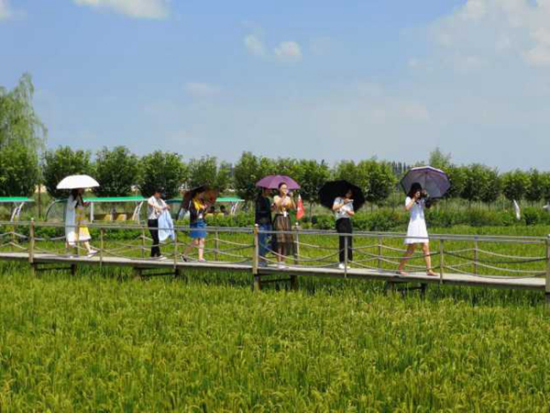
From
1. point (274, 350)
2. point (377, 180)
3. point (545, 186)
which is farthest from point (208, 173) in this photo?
point (274, 350)

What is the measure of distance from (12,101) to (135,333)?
143ft

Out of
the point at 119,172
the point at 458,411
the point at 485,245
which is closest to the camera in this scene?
the point at 458,411

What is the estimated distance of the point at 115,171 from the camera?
47156 millimetres

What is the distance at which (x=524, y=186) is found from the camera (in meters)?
65.1

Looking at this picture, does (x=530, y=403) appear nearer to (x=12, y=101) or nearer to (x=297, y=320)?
(x=297, y=320)

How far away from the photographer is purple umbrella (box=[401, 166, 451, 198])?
14709mm

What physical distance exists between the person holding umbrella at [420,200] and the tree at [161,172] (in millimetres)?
35560

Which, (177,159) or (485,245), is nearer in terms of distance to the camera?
(485,245)

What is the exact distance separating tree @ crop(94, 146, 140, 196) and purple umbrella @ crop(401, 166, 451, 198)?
113 feet

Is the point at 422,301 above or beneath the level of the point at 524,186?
beneath

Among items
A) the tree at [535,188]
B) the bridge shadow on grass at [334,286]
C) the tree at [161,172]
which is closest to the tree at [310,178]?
the tree at [161,172]

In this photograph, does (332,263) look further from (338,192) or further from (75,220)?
(75,220)

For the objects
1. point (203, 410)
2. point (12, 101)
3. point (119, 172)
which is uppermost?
point (12, 101)

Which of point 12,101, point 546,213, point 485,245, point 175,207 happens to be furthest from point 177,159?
point 485,245
